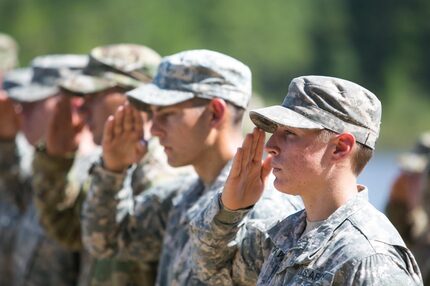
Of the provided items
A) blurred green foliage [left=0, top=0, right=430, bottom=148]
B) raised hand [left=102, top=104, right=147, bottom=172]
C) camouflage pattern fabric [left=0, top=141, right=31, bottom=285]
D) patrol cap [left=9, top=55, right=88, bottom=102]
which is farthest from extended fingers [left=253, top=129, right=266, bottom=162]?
blurred green foliage [left=0, top=0, right=430, bottom=148]

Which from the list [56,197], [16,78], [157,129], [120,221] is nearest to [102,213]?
[120,221]

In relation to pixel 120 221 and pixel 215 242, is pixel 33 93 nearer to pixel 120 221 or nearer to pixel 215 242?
pixel 120 221

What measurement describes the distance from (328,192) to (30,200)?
423 centimetres

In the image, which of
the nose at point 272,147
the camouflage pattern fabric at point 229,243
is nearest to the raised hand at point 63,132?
the camouflage pattern fabric at point 229,243

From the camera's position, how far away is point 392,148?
26422 millimetres

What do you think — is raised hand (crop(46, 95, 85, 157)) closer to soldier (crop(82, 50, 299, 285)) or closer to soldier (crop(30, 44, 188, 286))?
soldier (crop(30, 44, 188, 286))

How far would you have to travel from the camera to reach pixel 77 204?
22.8 ft

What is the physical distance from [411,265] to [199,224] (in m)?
1.05

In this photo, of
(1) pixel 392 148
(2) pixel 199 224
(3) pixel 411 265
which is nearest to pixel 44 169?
(2) pixel 199 224

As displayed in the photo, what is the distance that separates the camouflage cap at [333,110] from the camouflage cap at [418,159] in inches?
213

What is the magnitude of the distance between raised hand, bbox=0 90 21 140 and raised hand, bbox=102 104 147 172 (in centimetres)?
203

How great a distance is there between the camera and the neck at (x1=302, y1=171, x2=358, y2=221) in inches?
174

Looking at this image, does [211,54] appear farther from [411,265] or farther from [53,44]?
[53,44]

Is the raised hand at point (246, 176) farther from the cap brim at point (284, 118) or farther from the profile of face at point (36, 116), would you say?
the profile of face at point (36, 116)
